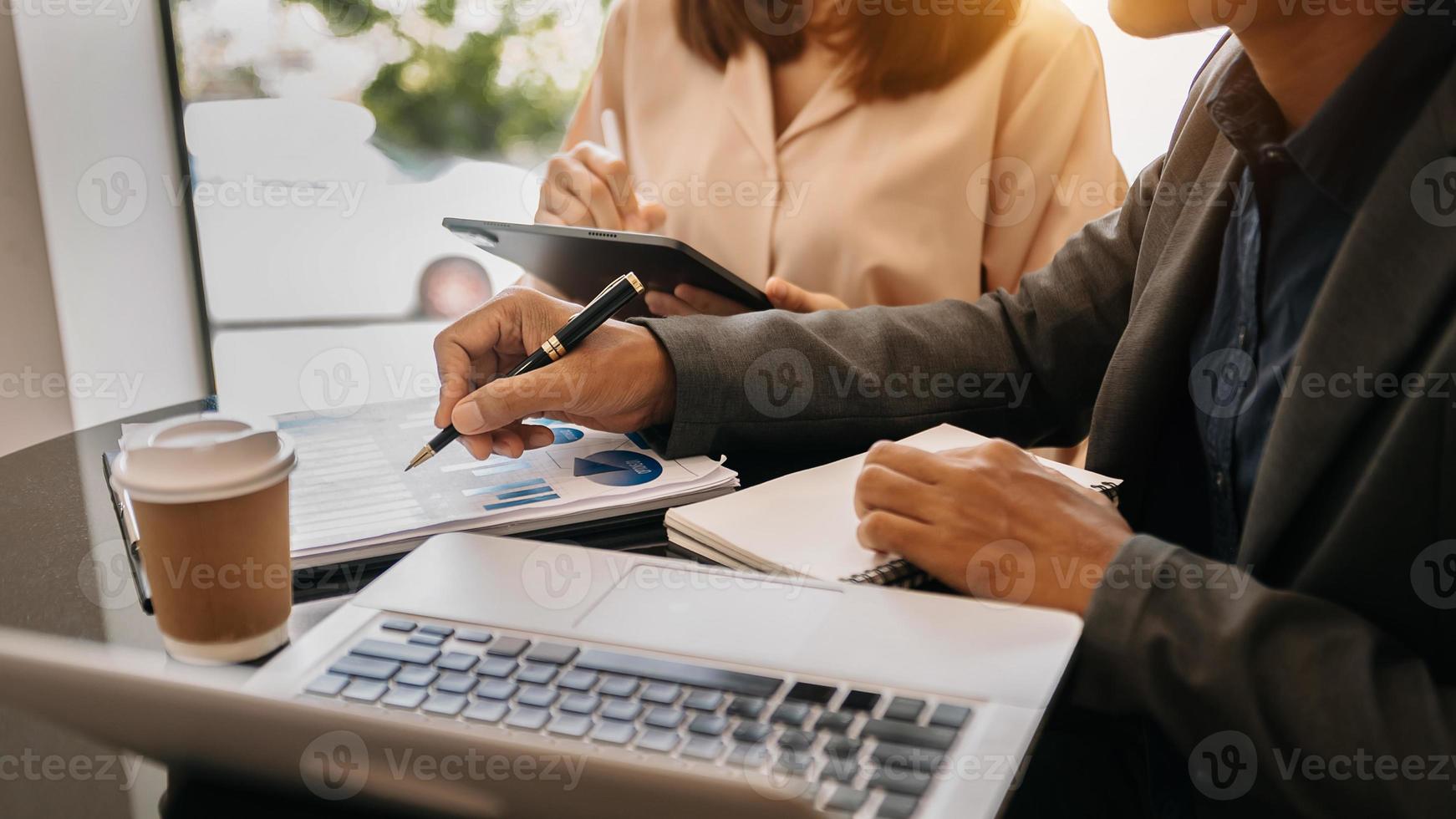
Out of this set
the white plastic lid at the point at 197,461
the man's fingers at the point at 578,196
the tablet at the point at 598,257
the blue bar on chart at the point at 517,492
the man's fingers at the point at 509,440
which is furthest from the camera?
the man's fingers at the point at 578,196

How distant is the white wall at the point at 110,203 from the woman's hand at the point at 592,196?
1247 millimetres

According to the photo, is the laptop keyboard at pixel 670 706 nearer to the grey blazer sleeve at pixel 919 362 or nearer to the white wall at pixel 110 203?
the grey blazer sleeve at pixel 919 362

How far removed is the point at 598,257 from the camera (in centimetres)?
119

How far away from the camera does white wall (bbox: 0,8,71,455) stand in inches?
81.0

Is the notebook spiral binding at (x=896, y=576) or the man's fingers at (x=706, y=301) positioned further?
the man's fingers at (x=706, y=301)

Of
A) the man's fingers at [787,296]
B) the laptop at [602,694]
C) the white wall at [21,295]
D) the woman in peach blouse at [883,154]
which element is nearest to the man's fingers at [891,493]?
the laptop at [602,694]

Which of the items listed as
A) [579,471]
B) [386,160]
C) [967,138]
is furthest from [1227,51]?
[386,160]

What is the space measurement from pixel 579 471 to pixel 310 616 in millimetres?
283

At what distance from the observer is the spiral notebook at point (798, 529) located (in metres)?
0.71

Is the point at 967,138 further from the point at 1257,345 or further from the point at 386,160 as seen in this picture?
the point at 386,160

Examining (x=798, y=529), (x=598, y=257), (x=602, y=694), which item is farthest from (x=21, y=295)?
(x=602, y=694)

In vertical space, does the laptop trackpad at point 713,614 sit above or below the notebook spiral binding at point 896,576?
above

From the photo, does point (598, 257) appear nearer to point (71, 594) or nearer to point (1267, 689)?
point (71, 594)

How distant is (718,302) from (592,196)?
0.30 meters
